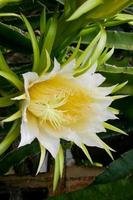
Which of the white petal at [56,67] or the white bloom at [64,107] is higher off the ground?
the white petal at [56,67]

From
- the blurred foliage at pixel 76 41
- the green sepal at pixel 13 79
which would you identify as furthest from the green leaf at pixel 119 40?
the green sepal at pixel 13 79

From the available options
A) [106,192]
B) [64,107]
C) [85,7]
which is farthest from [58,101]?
[106,192]

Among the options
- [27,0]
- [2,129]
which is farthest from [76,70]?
[27,0]

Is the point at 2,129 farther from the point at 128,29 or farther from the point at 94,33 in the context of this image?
the point at 128,29

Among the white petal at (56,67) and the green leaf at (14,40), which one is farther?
the green leaf at (14,40)

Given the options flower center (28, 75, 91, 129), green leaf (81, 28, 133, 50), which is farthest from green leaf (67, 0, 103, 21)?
green leaf (81, 28, 133, 50)

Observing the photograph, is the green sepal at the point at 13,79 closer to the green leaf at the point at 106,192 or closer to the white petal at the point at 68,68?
the white petal at the point at 68,68

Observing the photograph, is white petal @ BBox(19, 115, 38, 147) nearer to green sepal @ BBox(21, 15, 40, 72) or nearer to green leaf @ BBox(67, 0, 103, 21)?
green sepal @ BBox(21, 15, 40, 72)
